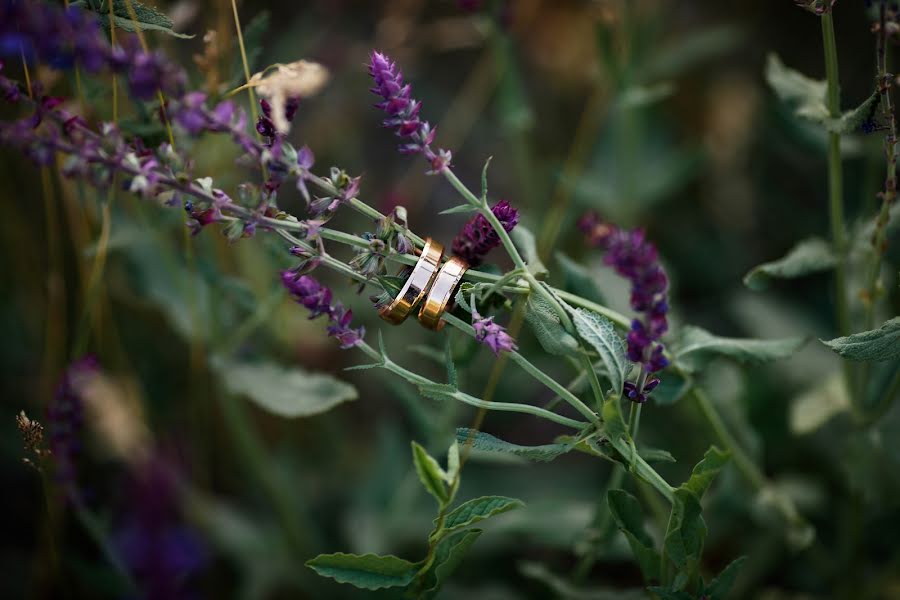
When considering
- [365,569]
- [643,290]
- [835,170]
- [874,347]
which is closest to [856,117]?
[835,170]

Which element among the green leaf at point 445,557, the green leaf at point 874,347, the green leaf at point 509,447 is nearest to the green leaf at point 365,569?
the green leaf at point 445,557

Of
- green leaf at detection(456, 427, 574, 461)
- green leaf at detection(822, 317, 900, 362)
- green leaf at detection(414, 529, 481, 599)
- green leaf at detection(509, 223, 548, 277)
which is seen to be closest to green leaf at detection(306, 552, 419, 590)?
green leaf at detection(414, 529, 481, 599)

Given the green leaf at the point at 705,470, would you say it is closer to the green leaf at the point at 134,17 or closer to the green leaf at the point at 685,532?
the green leaf at the point at 685,532

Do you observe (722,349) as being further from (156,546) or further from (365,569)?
(156,546)

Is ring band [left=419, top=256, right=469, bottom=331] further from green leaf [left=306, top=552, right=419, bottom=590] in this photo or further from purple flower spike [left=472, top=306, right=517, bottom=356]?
green leaf [left=306, top=552, right=419, bottom=590]

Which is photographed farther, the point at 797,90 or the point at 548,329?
the point at 797,90

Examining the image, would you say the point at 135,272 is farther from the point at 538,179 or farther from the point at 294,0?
the point at 294,0

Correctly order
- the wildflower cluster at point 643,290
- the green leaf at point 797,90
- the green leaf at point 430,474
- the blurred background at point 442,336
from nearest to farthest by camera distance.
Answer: the wildflower cluster at point 643,290
the green leaf at point 430,474
the green leaf at point 797,90
the blurred background at point 442,336
